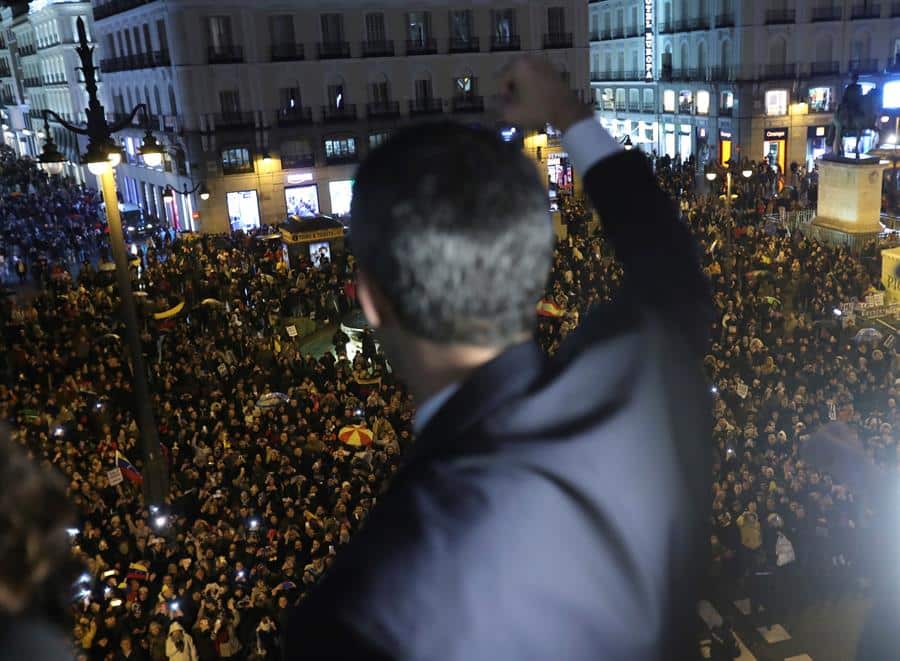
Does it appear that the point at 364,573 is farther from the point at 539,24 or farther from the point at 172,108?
the point at 539,24

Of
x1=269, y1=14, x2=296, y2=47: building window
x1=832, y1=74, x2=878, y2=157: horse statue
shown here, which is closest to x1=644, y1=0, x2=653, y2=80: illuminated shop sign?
x1=269, y1=14, x2=296, y2=47: building window

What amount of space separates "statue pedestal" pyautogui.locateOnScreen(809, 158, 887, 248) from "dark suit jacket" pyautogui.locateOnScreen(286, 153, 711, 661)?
95.5 feet

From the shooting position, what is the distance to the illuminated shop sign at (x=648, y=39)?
5894 centimetres

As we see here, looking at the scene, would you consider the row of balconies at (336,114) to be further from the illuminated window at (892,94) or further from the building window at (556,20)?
the illuminated window at (892,94)

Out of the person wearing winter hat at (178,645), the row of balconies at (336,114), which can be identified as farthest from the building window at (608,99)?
the person wearing winter hat at (178,645)

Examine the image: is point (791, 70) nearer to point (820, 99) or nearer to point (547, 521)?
point (820, 99)

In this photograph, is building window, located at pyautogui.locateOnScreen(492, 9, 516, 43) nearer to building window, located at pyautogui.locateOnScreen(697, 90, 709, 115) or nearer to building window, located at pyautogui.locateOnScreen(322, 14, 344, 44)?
building window, located at pyautogui.locateOnScreen(322, 14, 344, 44)

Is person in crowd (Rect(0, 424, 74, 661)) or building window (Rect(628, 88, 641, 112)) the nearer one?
person in crowd (Rect(0, 424, 74, 661))

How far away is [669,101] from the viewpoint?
59.2 meters

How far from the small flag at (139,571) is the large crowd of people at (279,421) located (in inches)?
0.9

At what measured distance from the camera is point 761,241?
84.4ft

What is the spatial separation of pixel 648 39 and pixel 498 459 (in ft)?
207

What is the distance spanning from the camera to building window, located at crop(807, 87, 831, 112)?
51219 mm

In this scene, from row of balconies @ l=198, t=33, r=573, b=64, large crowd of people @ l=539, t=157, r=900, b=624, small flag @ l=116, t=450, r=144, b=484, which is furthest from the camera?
row of balconies @ l=198, t=33, r=573, b=64
